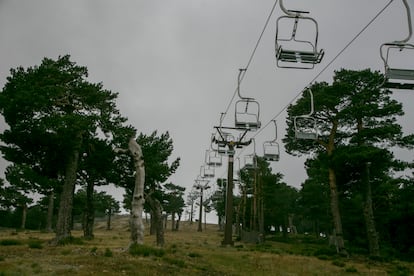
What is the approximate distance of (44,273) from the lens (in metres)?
10.0

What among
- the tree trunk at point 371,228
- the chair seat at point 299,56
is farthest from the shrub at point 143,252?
A: the tree trunk at point 371,228

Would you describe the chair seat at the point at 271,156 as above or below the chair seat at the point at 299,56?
above

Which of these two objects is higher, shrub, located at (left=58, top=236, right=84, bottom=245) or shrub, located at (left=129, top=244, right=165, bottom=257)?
shrub, located at (left=129, top=244, right=165, bottom=257)

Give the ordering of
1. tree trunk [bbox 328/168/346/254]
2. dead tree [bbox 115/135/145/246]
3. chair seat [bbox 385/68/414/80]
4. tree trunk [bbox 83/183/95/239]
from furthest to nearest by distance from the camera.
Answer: tree trunk [bbox 83/183/95/239] < tree trunk [bbox 328/168/346/254] < dead tree [bbox 115/135/145/246] < chair seat [bbox 385/68/414/80]

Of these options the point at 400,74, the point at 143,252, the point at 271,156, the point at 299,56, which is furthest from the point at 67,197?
the point at 400,74

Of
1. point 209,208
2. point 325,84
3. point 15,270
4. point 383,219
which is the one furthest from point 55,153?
point 209,208

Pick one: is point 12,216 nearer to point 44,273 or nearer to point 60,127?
point 60,127

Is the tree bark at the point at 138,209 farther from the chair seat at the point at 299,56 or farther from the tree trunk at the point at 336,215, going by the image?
the tree trunk at the point at 336,215

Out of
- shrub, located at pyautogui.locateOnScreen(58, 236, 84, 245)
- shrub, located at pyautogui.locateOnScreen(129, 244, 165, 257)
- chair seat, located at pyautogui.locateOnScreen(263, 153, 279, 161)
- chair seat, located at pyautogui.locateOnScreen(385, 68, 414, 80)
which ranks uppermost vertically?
chair seat, located at pyautogui.locateOnScreen(263, 153, 279, 161)

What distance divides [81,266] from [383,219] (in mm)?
32421

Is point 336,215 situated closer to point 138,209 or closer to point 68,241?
point 138,209

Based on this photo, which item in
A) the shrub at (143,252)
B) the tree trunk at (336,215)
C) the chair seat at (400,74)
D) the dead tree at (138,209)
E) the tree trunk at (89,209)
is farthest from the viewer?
the tree trunk at (89,209)

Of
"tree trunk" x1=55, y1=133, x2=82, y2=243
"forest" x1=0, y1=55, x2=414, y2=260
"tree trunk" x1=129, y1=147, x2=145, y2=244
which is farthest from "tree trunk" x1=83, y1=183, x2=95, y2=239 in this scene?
"tree trunk" x1=129, y1=147, x2=145, y2=244

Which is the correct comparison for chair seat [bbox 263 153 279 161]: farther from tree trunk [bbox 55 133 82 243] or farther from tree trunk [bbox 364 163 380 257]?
tree trunk [bbox 55 133 82 243]
